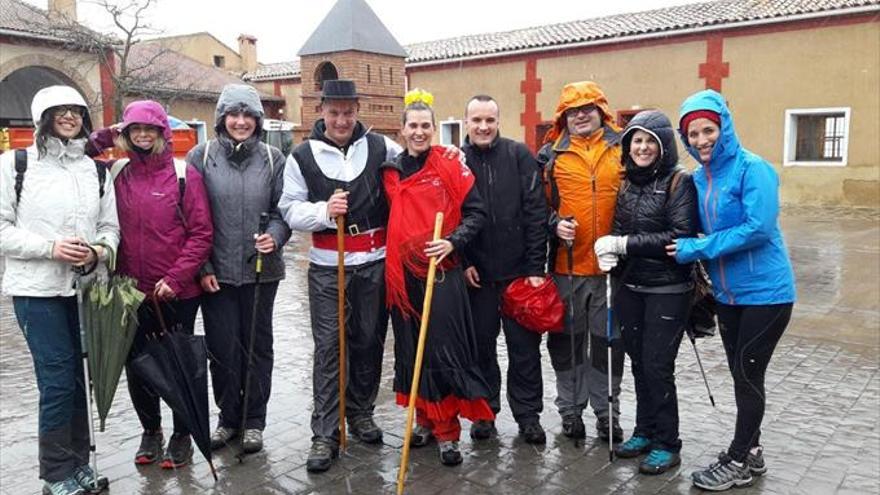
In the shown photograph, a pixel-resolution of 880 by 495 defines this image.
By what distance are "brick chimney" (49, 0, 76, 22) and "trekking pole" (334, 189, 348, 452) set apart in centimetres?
1982

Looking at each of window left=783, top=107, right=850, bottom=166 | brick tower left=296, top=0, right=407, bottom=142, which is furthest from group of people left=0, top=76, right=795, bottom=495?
window left=783, top=107, right=850, bottom=166

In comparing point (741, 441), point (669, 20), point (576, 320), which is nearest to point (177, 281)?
point (576, 320)

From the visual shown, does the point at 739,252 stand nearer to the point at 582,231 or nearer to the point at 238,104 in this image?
the point at 582,231

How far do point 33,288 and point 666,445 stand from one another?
3318 millimetres

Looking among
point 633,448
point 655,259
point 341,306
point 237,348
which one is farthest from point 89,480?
point 655,259

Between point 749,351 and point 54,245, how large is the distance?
134 inches

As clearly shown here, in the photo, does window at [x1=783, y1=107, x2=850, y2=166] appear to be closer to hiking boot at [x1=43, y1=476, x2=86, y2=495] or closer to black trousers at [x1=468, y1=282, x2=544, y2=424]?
black trousers at [x1=468, y1=282, x2=544, y2=424]

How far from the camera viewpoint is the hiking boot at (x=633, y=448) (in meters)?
4.09

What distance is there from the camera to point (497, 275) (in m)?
4.25

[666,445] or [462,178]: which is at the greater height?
[462,178]

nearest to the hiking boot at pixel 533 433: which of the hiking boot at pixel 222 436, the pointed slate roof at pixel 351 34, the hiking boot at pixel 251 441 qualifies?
the hiking boot at pixel 251 441

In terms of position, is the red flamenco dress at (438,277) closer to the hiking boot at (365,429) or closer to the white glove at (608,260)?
the hiking boot at (365,429)

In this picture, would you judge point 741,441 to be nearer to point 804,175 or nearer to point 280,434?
point 280,434

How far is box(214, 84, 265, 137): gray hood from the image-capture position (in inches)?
165
